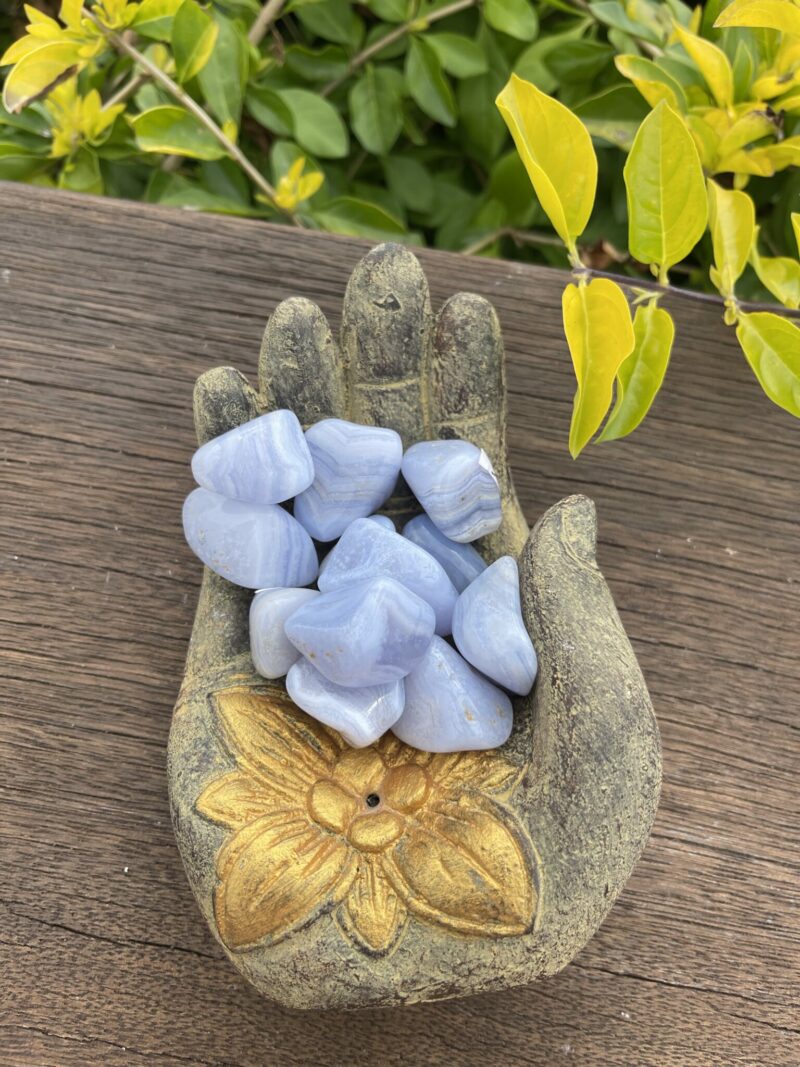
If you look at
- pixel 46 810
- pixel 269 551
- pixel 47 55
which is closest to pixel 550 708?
pixel 269 551

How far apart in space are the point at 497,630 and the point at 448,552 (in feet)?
0.34

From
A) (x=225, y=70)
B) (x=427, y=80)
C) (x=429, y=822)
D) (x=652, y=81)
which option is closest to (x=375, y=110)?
(x=427, y=80)

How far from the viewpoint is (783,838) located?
0.85 m

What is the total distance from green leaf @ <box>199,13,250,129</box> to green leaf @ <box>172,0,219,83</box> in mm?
61

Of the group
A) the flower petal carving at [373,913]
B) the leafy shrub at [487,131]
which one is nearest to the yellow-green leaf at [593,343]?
the leafy shrub at [487,131]

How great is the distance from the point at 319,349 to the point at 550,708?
361 millimetres

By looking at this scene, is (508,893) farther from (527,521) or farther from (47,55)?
(47,55)

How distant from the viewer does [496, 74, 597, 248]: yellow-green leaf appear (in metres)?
0.64

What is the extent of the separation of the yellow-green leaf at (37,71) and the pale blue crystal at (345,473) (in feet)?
1.30

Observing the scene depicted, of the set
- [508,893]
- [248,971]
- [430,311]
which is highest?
[430,311]

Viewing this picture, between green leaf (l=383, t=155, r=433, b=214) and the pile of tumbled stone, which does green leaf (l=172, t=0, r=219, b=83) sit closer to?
green leaf (l=383, t=155, r=433, b=214)

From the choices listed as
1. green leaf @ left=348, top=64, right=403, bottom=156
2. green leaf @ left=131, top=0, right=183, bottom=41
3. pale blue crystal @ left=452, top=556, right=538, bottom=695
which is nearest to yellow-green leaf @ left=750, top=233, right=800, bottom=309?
pale blue crystal @ left=452, top=556, right=538, bottom=695

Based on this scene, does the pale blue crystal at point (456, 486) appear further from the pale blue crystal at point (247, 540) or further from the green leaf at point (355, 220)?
the green leaf at point (355, 220)

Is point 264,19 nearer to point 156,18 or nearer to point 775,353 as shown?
point 156,18
